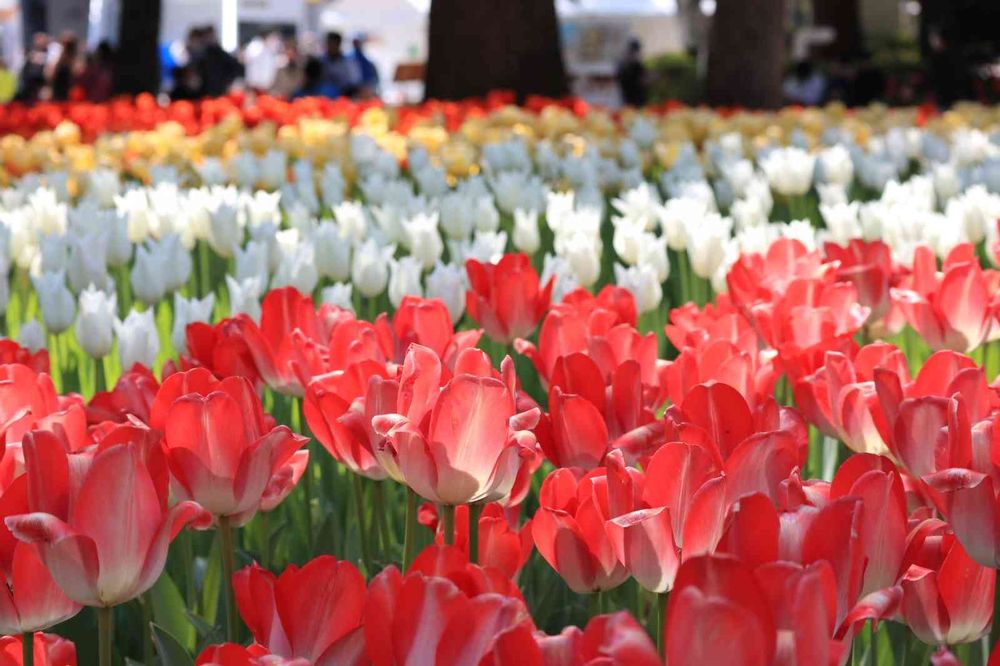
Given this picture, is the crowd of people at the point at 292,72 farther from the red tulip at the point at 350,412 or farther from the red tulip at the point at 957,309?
the red tulip at the point at 350,412

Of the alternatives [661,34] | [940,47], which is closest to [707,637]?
[940,47]

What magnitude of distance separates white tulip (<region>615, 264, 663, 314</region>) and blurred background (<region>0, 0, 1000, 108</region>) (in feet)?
27.0

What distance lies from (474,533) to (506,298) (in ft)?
3.41

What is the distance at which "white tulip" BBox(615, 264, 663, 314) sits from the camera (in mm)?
3156

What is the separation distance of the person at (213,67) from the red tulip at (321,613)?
61.0 feet

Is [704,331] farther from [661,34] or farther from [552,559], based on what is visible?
[661,34]

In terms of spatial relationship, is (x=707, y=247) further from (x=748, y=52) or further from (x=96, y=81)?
(x=96, y=81)

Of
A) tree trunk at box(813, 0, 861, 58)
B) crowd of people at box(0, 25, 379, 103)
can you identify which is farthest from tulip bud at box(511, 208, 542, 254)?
tree trunk at box(813, 0, 861, 58)

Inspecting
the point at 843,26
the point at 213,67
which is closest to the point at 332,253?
the point at 213,67

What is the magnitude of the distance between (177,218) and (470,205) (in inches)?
33.5

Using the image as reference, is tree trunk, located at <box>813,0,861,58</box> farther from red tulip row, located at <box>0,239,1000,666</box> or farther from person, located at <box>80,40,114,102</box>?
red tulip row, located at <box>0,239,1000,666</box>

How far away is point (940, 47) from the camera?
2003cm

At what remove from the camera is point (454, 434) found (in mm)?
1454

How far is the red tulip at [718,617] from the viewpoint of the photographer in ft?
3.00
